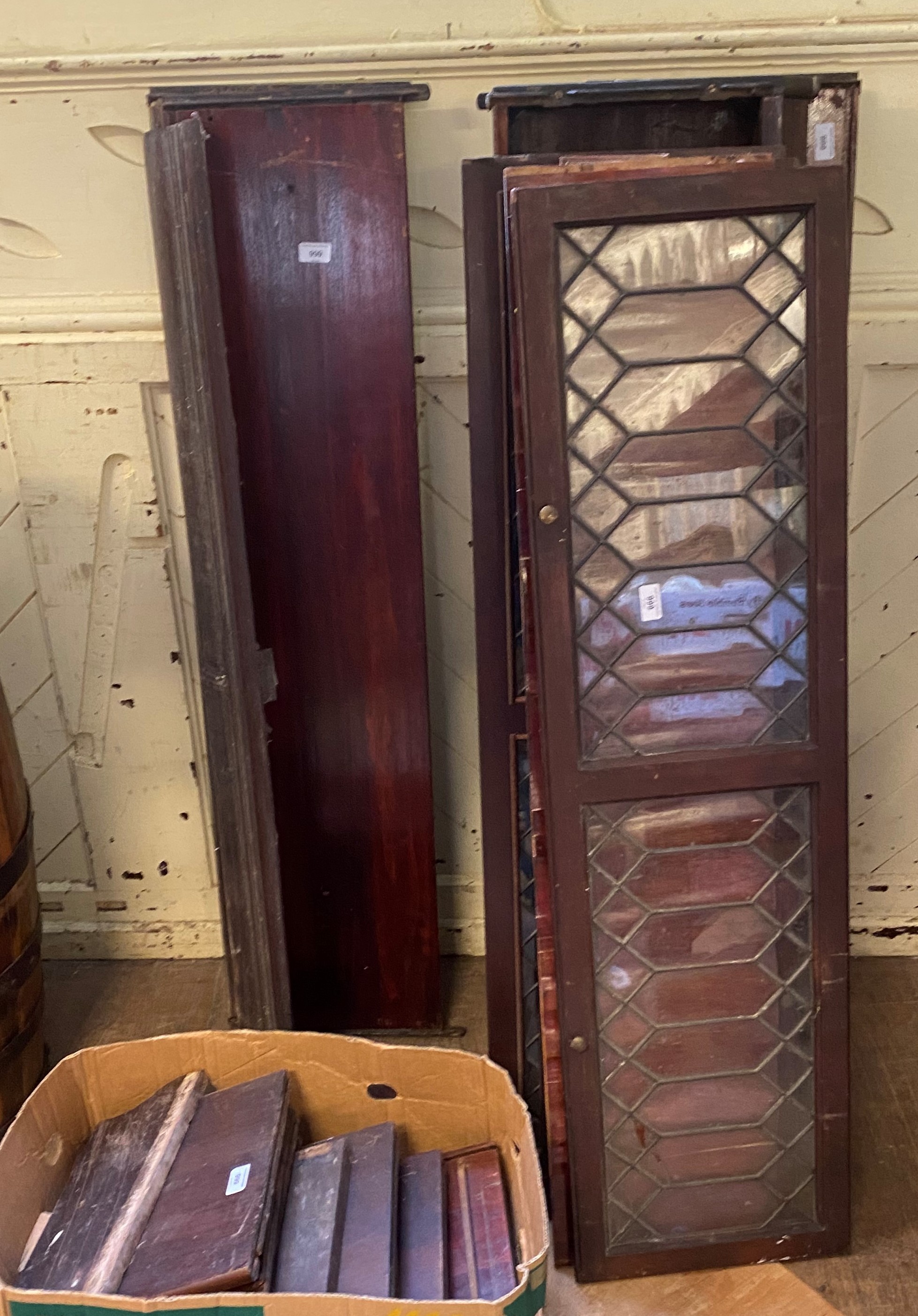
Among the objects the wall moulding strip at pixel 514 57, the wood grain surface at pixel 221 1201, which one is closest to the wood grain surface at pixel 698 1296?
the wood grain surface at pixel 221 1201

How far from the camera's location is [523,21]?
1.44 meters

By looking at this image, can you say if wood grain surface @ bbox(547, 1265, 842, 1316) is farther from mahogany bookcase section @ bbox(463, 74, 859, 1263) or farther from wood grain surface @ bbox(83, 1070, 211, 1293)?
wood grain surface @ bbox(83, 1070, 211, 1293)

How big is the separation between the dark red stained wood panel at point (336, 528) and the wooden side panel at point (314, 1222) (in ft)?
1.32

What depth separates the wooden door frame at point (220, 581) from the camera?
1.29 meters

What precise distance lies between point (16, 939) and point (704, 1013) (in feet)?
3.48

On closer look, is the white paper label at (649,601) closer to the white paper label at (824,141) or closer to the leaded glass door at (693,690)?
the leaded glass door at (693,690)

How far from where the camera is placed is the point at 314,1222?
4.09 feet

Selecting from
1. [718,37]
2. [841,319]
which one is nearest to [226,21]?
[718,37]

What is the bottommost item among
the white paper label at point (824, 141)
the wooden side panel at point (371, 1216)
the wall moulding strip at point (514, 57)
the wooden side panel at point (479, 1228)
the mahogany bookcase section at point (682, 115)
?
the wooden side panel at point (479, 1228)

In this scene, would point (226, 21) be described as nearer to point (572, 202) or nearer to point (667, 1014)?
point (572, 202)

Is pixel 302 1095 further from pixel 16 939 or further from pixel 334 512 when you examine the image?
pixel 334 512

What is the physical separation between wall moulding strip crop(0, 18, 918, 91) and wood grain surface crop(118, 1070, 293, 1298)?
60.0 inches

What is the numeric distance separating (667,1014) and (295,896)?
2.38 ft

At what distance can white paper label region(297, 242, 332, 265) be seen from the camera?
144cm
